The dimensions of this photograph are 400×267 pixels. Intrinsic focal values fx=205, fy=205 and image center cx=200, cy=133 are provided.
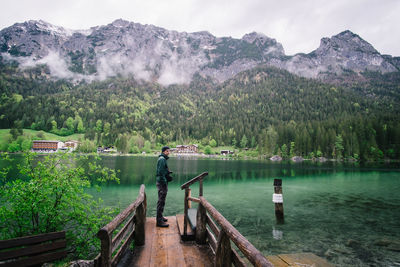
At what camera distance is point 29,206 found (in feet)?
22.1

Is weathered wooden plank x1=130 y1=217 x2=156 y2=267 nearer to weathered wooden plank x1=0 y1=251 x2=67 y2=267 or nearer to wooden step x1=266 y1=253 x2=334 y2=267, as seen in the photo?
weathered wooden plank x1=0 y1=251 x2=67 y2=267

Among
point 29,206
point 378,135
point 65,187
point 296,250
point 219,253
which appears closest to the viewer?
point 219,253

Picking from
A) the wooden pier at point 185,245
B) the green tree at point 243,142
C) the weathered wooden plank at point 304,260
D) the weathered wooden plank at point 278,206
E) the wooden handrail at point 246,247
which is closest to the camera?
the wooden handrail at point 246,247

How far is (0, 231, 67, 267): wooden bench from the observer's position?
4535 mm

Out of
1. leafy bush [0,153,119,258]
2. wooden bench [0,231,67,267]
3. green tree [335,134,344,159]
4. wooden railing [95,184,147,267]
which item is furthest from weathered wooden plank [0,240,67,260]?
green tree [335,134,344,159]

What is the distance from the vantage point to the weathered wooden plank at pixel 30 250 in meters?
4.46

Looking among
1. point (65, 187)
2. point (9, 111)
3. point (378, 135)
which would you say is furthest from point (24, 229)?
point (9, 111)

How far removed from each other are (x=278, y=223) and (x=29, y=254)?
50.8 feet

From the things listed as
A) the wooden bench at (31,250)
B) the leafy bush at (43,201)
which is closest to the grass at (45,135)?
the leafy bush at (43,201)

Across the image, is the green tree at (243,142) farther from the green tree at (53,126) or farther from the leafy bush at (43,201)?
the leafy bush at (43,201)

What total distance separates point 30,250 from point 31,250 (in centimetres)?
4

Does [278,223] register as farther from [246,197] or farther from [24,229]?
[24,229]

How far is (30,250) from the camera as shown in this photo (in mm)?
4969

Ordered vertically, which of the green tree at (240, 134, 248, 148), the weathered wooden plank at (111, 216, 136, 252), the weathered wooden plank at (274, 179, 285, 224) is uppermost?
the green tree at (240, 134, 248, 148)
